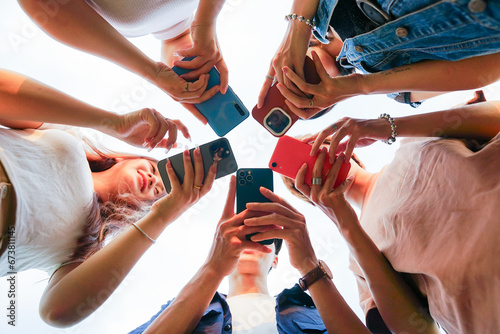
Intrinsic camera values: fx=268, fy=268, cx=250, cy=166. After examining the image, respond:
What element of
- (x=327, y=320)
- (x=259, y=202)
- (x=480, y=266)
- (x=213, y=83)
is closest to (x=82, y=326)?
(x=259, y=202)

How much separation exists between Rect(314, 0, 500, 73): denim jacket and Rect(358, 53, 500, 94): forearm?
0.03 meters

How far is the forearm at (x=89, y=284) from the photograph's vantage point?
870mm

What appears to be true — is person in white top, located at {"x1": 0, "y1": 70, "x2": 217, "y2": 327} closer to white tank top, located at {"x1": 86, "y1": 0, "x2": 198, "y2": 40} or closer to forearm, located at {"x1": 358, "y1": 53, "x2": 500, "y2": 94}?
white tank top, located at {"x1": 86, "y1": 0, "x2": 198, "y2": 40}

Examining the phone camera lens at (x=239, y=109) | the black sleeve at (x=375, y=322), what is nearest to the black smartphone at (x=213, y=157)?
the phone camera lens at (x=239, y=109)

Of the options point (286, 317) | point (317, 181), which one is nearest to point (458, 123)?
point (317, 181)

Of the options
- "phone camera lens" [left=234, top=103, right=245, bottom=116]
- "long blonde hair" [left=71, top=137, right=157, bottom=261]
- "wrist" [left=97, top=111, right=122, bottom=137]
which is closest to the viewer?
"wrist" [left=97, top=111, right=122, bottom=137]

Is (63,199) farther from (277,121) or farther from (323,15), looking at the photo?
(323,15)

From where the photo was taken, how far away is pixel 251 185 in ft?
3.90

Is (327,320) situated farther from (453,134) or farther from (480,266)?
(453,134)

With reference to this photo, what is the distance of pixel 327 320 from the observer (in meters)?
0.94

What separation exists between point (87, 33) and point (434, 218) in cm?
114

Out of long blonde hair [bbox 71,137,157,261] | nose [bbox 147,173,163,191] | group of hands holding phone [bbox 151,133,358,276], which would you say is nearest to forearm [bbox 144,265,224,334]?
group of hands holding phone [bbox 151,133,358,276]

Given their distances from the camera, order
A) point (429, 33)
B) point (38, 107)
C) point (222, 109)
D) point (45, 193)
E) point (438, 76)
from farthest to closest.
Answer: 1. point (222, 109)
2. point (45, 193)
3. point (38, 107)
4. point (438, 76)
5. point (429, 33)

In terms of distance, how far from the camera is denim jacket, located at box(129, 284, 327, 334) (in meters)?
1.03
